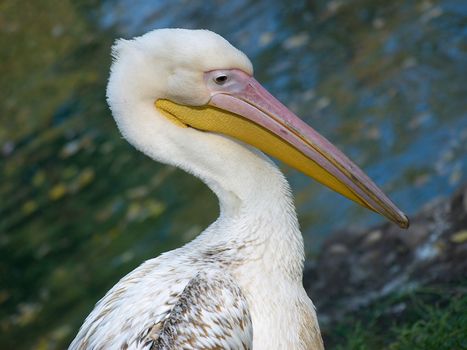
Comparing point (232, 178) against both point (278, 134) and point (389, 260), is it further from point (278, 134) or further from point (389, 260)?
point (389, 260)

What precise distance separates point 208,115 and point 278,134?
0.27 meters

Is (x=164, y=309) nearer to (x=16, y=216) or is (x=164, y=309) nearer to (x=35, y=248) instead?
(x=35, y=248)

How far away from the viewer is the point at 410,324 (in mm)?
4199

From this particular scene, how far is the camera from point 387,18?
25.0 feet

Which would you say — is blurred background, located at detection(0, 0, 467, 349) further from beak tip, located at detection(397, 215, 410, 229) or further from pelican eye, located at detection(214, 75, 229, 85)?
pelican eye, located at detection(214, 75, 229, 85)

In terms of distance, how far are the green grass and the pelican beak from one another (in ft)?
2.67

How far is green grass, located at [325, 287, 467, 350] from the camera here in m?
3.83

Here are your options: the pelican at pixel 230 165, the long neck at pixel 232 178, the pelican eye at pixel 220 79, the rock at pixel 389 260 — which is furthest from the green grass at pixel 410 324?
the pelican eye at pixel 220 79

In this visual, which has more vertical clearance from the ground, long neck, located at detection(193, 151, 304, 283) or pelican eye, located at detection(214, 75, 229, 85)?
pelican eye, located at detection(214, 75, 229, 85)

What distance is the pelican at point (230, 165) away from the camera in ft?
10.1

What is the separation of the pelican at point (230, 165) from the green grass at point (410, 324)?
0.74 metres

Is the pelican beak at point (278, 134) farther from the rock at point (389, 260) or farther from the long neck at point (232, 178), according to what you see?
the rock at point (389, 260)

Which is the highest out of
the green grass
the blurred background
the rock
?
the green grass

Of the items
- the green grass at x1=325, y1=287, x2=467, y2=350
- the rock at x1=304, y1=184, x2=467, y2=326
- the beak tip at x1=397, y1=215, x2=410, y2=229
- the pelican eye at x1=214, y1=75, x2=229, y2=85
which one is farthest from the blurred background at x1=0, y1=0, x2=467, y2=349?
the pelican eye at x1=214, y1=75, x2=229, y2=85
